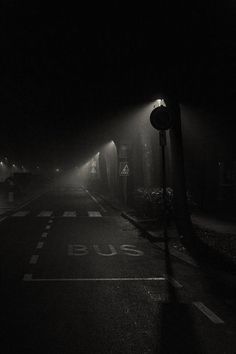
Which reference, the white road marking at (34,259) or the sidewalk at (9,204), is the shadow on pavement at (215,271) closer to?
the white road marking at (34,259)

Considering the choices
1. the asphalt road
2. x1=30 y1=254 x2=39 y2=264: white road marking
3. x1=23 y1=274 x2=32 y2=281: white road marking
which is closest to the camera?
the asphalt road

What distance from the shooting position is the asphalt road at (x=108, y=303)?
5852 millimetres

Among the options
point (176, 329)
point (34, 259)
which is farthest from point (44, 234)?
point (176, 329)

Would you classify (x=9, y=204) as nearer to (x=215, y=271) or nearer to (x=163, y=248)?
(x=163, y=248)

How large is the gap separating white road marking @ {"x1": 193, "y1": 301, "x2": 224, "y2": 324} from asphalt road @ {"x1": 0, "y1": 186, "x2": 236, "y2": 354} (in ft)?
0.04

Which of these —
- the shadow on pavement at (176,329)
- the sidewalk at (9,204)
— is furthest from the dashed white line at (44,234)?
the shadow on pavement at (176,329)

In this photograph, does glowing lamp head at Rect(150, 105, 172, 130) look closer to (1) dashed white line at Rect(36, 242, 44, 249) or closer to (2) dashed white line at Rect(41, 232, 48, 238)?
(1) dashed white line at Rect(36, 242, 44, 249)

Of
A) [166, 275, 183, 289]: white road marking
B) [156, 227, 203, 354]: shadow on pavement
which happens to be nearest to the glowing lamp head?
[166, 275, 183, 289]: white road marking

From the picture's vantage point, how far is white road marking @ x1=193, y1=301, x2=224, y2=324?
675 cm

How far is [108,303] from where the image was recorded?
25.3ft

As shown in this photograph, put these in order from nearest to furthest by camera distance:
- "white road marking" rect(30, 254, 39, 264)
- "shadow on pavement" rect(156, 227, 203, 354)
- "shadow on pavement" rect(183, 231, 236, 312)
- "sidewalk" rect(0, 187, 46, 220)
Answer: "shadow on pavement" rect(156, 227, 203, 354) < "shadow on pavement" rect(183, 231, 236, 312) < "white road marking" rect(30, 254, 39, 264) < "sidewalk" rect(0, 187, 46, 220)

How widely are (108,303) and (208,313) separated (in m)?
1.51

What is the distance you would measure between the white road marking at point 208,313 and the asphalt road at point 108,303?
13 millimetres

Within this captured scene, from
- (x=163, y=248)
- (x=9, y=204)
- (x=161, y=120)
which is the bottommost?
(x=163, y=248)
